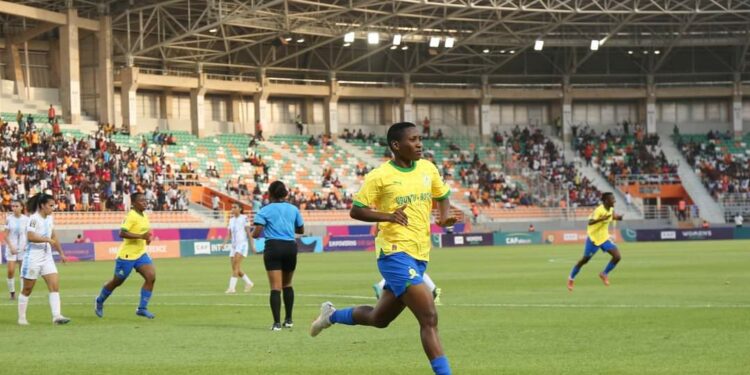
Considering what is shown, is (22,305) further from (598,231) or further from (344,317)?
(598,231)

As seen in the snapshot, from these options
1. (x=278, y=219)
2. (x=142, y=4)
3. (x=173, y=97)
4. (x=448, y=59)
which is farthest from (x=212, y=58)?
(x=278, y=219)

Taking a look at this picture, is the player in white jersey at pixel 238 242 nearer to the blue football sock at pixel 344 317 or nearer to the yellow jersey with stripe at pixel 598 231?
the yellow jersey with stripe at pixel 598 231

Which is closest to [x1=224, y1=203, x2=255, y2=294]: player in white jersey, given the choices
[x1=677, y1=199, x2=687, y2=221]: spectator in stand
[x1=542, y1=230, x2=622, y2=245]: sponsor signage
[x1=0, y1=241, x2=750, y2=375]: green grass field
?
[x1=0, y1=241, x2=750, y2=375]: green grass field

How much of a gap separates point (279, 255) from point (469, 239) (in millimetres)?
47813

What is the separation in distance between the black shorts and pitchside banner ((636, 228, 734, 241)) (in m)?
52.5

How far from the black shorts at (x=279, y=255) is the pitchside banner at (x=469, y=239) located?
4655 cm

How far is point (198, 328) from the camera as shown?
17.5 m

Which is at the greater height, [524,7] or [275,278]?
[524,7]

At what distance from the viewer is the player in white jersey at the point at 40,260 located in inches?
728

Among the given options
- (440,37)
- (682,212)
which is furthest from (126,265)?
(682,212)

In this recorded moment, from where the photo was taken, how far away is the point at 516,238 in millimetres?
65812

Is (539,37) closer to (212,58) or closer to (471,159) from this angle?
(471,159)

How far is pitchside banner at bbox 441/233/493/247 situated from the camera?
210ft

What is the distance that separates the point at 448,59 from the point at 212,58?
54.5 feet
